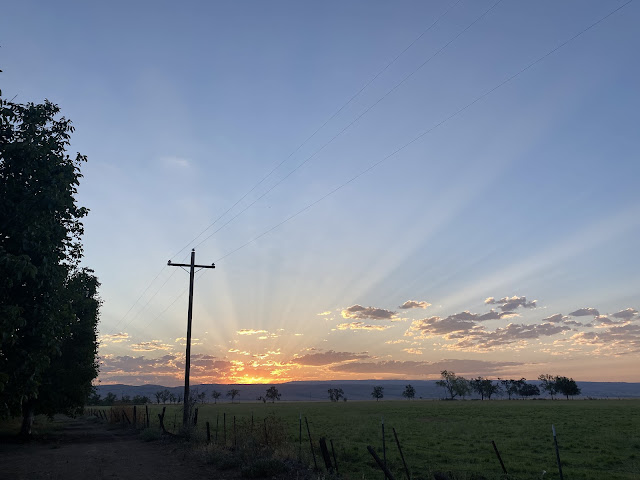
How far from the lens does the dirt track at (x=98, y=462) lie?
18703 millimetres

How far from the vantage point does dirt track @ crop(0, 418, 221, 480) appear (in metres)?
18.7

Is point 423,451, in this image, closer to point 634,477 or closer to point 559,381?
point 634,477

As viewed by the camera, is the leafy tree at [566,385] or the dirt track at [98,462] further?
the leafy tree at [566,385]

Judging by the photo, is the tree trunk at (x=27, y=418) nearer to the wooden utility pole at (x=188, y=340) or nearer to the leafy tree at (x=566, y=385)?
the wooden utility pole at (x=188, y=340)

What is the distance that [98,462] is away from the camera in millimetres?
21953

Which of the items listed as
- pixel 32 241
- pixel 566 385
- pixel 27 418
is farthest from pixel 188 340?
pixel 566 385

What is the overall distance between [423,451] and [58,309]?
2612 cm

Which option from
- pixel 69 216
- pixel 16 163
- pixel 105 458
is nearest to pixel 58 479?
pixel 105 458

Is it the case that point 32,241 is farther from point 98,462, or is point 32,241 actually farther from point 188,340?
point 188,340

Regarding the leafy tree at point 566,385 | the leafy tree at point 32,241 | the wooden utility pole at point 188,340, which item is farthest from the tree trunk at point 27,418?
the leafy tree at point 566,385

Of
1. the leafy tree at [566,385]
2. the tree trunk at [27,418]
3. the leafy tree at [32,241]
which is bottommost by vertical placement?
the leafy tree at [566,385]

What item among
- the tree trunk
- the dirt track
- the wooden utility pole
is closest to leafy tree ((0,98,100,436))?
the dirt track

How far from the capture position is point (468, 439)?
3969 cm

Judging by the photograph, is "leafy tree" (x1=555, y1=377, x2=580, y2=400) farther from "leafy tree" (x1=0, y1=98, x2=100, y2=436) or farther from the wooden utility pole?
"leafy tree" (x1=0, y1=98, x2=100, y2=436)
